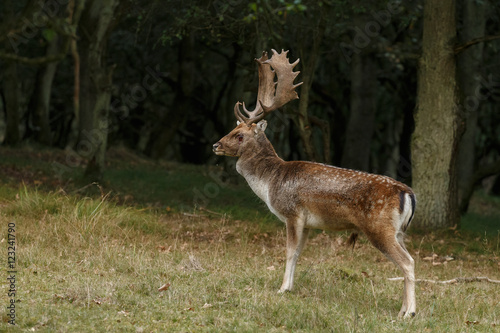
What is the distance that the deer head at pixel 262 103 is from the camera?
25.9 feet

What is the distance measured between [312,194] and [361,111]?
12.1 m

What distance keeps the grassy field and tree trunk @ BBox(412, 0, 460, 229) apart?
0.56 metres

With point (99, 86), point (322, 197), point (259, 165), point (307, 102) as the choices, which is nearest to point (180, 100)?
point (99, 86)

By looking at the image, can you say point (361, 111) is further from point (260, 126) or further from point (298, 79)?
point (260, 126)

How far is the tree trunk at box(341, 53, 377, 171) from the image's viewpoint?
18.8 m

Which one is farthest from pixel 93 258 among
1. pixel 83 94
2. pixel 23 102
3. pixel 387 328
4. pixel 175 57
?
pixel 23 102

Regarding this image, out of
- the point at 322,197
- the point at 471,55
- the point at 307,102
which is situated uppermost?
the point at 471,55

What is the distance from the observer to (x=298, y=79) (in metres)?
14.7

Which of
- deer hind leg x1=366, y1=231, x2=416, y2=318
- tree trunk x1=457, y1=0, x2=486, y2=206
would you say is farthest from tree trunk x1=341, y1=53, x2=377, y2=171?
deer hind leg x1=366, y1=231, x2=416, y2=318

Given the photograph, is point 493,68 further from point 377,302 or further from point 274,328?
point 274,328

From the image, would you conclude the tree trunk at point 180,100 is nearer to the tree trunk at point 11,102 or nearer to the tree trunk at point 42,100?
the tree trunk at point 42,100

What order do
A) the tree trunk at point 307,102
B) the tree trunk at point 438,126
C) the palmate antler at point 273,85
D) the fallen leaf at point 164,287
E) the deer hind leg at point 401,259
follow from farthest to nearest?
the tree trunk at point 307,102
the tree trunk at point 438,126
the palmate antler at point 273,85
the fallen leaf at point 164,287
the deer hind leg at point 401,259

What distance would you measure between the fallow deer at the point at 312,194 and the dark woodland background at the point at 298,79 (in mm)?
2246

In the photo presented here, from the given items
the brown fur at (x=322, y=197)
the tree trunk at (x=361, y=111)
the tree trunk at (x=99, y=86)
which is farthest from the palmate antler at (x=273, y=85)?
the tree trunk at (x=361, y=111)
